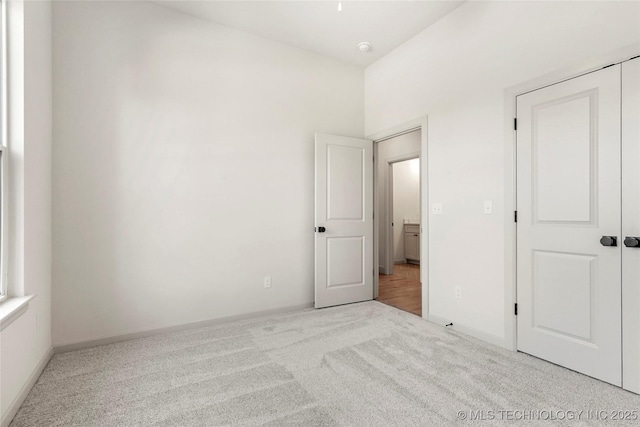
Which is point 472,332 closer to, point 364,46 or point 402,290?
point 402,290

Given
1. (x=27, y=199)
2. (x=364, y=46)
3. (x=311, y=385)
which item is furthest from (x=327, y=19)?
(x=311, y=385)

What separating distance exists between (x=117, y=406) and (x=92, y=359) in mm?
840

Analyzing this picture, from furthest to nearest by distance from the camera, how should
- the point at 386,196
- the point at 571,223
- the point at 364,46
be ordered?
the point at 386,196 → the point at 364,46 → the point at 571,223

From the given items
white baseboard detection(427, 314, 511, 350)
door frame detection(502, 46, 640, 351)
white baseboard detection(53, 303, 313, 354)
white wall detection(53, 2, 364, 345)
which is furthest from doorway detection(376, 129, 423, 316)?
white baseboard detection(53, 303, 313, 354)

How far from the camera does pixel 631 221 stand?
1900mm

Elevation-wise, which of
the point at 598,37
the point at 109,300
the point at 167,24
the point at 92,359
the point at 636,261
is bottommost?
the point at 92,359

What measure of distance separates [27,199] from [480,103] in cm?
356

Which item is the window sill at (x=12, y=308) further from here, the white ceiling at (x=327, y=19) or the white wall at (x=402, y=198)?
the white wall at (x=402, y=198)

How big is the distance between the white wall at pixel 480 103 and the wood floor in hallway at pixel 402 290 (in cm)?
61

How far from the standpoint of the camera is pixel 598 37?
204 cm

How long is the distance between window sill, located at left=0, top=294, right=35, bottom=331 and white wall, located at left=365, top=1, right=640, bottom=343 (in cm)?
327

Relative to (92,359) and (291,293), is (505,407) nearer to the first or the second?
(291,293)

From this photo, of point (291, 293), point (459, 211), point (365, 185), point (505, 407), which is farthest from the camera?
point (365, 185)

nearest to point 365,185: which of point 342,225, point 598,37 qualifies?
point 342,225
